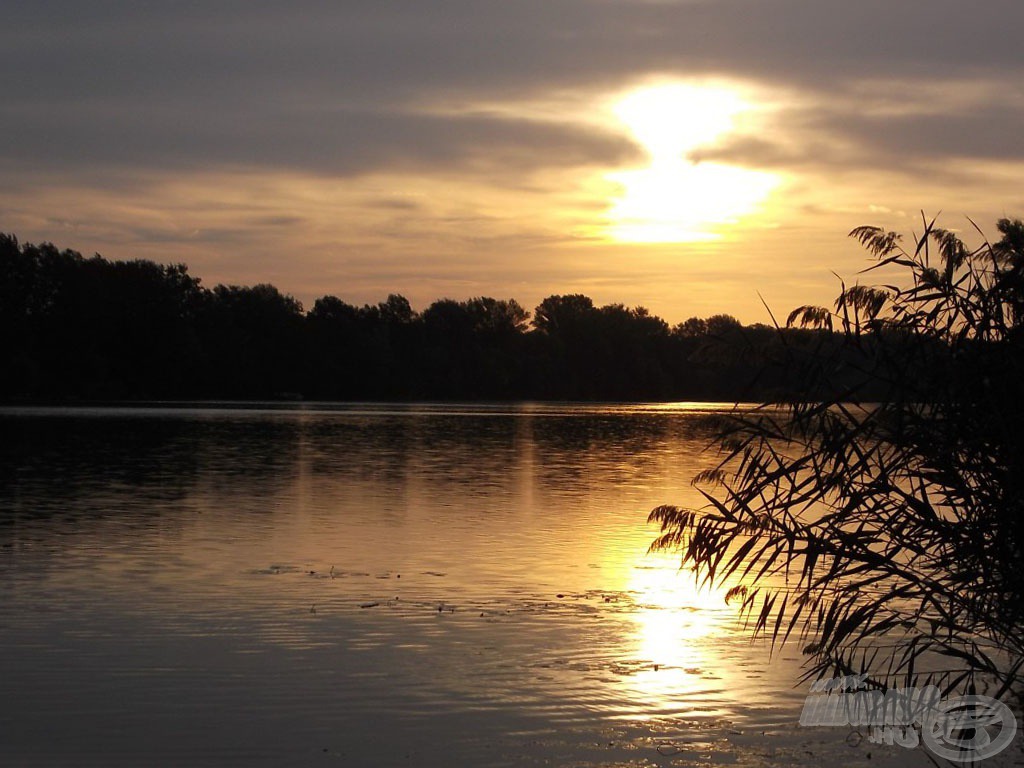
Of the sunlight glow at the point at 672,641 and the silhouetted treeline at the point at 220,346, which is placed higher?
the silhouetted treeline at the point at 220,346

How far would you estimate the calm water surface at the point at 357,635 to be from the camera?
11250 millimetres

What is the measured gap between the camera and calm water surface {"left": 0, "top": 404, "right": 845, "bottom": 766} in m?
11.2

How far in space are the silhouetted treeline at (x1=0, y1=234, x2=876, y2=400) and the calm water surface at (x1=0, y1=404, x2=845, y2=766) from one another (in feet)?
292

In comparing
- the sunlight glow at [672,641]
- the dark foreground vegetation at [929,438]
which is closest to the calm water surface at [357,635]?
the sunlight glow at [672,641]

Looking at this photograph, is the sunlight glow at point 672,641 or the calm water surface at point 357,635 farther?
the sunlight glow at point 672,641

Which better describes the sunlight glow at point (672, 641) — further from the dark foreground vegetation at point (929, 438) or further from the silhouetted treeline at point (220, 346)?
the silhouetted treeline at point (220, 346)

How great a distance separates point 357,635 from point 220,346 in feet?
494

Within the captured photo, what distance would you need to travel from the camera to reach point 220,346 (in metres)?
162

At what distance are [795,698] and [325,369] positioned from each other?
166249 mm

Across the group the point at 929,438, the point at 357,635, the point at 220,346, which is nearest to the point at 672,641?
the point at 357,635

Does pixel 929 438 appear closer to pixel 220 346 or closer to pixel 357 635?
pixel 357 635

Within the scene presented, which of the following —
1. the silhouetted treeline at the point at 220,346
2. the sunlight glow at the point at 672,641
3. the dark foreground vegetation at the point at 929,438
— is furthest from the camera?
the silhouetted treeline at the point at 220,346

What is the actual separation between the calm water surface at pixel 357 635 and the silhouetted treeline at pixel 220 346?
89.1 meters

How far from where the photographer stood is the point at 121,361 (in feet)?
488
